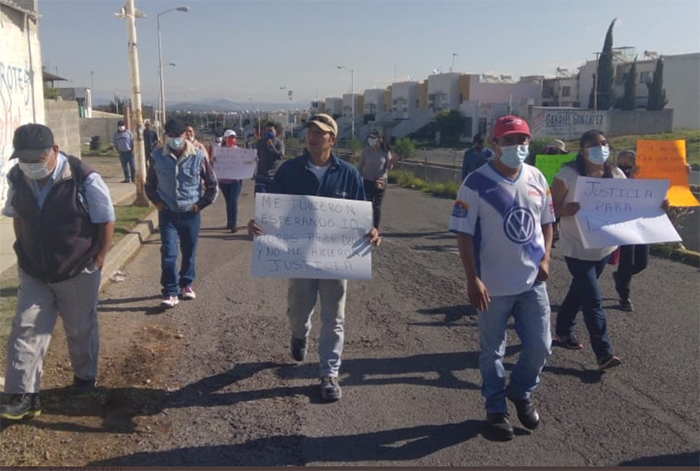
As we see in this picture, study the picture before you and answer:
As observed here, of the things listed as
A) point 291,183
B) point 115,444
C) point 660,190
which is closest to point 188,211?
point 291,183

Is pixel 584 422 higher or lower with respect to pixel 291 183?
lower

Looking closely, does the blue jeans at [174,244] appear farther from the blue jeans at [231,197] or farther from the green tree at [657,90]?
the green tree at [657,90]

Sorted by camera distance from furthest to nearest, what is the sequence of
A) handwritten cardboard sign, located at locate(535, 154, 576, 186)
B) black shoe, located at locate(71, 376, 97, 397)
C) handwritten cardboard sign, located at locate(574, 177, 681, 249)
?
handwritten cardboard sign, located at locate(535, 154, 576, 186) → handwritten cardboard sign, located at locate(574, 177, 681, 249) → black shoe, located at locate(71, 376, 97, 397)

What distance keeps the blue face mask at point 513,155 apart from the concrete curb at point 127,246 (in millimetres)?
5446

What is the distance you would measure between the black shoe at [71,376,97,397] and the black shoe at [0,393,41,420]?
0.36m

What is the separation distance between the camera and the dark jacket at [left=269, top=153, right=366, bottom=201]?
206 inches

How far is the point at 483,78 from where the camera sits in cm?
8681

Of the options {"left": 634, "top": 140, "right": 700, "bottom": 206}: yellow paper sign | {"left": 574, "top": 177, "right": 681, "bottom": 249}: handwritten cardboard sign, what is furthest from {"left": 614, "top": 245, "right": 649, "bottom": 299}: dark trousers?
{"left": 574, "top": 177, "right": 681, "bottom": 249}: handwritten cardboard sign

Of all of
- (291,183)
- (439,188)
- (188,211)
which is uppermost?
(291,183)

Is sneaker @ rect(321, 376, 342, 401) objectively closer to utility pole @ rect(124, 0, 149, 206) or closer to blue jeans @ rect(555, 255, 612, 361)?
blue jeans @ rect(555, 255, 612, 361)

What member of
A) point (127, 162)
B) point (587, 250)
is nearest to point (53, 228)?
point (587, 250)

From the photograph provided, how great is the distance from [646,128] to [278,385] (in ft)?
220

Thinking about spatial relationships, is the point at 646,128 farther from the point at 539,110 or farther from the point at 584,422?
the point at 584,422

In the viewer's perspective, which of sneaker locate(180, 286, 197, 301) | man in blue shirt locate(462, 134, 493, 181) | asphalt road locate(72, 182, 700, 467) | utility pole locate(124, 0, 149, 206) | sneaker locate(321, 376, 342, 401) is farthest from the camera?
utility pole locate(124, 0, 149, 206)
